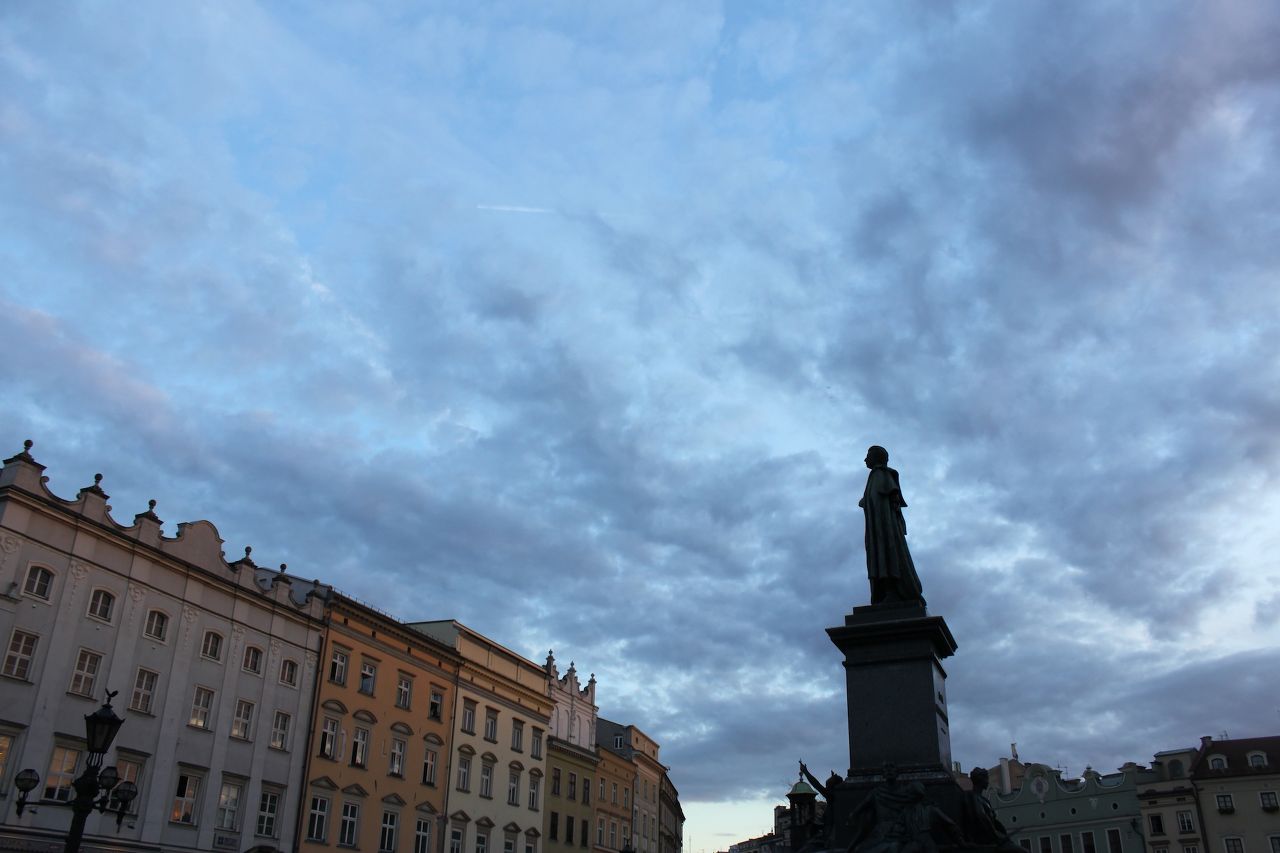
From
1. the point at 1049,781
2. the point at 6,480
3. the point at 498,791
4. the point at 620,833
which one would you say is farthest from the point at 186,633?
the point at 1049,781

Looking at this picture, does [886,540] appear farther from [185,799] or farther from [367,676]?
[367,676]

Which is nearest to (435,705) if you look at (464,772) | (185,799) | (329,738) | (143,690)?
(464,772)

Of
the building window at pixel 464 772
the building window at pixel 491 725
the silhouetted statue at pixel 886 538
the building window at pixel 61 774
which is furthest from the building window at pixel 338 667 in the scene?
the silhouetted statue at pixel 886 538

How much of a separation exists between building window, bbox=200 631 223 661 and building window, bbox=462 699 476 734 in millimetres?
15617

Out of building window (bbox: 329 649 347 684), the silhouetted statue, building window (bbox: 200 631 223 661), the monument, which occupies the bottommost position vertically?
the monument

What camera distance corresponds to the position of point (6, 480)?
29.7 m

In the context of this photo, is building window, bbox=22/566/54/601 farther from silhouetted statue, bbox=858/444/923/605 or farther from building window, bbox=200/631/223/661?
silhouetted statue, bbox=858/444/923/605

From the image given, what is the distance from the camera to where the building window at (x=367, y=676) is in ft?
140

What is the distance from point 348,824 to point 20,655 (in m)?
16.2

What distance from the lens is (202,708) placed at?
3462 centimetres

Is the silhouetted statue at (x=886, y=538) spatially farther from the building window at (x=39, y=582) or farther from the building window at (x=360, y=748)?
the building window at (x=360, y=748)

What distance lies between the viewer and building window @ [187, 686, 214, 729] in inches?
1347

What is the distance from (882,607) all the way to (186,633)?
28.4m

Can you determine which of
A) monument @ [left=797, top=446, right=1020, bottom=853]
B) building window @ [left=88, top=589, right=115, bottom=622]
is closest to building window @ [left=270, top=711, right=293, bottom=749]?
building window @ [left=88, top=589, right=115, bottom=622]
